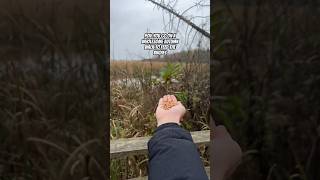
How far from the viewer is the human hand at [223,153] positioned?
159 centimetres

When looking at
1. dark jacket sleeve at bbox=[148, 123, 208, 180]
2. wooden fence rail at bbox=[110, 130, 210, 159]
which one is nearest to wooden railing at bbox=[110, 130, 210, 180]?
wooden fence rail at bbox=[110, 130, 210, 159]

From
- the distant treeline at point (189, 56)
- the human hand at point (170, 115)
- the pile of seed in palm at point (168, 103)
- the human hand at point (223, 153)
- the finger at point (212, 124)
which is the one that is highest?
the distant treeline at point (189, 56)

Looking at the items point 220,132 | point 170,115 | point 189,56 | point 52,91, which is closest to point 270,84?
point 220,132

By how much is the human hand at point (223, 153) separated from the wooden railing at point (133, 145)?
46 millimetres

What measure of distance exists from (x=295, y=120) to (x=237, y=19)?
50cm

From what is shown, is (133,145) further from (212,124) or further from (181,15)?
(181,15)

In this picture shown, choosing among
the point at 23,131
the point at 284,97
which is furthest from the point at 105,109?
the point at 284,97

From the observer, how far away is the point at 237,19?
183cm

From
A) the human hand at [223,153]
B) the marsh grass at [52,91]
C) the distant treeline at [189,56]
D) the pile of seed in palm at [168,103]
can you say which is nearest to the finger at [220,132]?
the human hand at [223,153]

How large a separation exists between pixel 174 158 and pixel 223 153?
30.2 inches

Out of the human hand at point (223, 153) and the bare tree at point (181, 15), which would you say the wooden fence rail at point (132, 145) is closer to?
the human hand at point (223, 153)

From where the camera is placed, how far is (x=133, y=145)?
67.2 inches

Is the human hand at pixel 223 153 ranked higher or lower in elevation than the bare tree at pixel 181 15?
lower

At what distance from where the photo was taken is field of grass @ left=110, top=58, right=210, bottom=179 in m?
1.69
